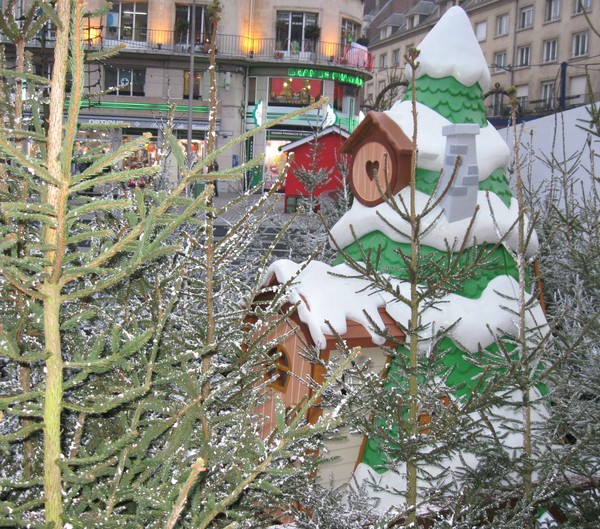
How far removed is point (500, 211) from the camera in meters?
5.73

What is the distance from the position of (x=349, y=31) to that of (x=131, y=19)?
32.0 feet

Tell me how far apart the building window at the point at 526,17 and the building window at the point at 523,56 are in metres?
1.06

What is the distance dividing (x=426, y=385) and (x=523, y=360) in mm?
553

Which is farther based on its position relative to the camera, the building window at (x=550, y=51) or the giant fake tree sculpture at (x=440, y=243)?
the building window at (x=550, y=51)

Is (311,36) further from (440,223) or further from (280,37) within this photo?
(440,223)

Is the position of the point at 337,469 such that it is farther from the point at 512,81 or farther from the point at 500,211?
the point at 512,81

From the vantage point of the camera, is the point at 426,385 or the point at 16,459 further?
the point at 426,385

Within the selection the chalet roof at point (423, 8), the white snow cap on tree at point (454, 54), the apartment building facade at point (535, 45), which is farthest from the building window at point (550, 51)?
the white snow cap on tree at point (454, 54)

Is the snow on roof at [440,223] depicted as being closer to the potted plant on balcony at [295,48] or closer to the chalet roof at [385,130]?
the chalet roof at [385,130]

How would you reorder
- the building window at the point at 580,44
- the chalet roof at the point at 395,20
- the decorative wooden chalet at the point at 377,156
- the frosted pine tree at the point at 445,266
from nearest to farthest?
the frosted pine tree at the point at 445,266
the decorative wooden chalet at the point at 377,156
the building window at the point at 580,44
the chalet roof at the point at 395,20

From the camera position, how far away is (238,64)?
3089 cm

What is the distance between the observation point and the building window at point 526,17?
3494 centimetres

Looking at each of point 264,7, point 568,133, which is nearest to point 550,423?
point 568,133

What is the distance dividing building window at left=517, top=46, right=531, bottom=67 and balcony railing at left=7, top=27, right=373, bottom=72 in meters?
8.49
